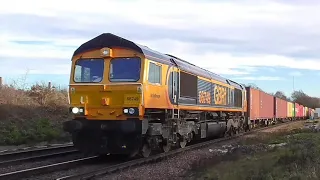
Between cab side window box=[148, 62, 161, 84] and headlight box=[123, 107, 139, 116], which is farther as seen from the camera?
cab side window box=[148, 62, 161, 84]

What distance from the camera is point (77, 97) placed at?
13125 mm

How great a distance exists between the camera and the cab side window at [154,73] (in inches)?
511

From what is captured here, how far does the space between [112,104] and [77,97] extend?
4.26ft

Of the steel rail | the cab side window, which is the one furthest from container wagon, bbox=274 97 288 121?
the cab side window

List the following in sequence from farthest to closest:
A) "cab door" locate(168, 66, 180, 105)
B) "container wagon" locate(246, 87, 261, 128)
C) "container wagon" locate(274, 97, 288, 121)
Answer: "container wagon" locate(274, 97, 288, 121) < "container wagon" locate(246, 87, 261, 128) < "cab door" locate(168, 66, 180, 105)

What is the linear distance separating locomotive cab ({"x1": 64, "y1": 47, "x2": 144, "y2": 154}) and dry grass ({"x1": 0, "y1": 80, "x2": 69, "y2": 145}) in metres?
7.33

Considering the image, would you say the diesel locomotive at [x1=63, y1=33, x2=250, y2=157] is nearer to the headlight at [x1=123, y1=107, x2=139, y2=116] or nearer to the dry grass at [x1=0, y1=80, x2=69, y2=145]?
the headlight at [x1=123, y1=107, x2=139, y2=116]

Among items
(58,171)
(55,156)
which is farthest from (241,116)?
(58,171)

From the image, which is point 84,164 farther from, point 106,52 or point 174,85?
point 174,85

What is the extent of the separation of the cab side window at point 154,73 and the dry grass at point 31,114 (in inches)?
348

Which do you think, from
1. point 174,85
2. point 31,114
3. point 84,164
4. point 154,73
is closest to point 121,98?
point 154,73

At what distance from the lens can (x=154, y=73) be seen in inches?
522

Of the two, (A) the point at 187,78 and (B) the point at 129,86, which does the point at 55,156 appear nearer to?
(B) the point at 129,86

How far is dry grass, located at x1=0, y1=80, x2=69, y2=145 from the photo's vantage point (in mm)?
19734
